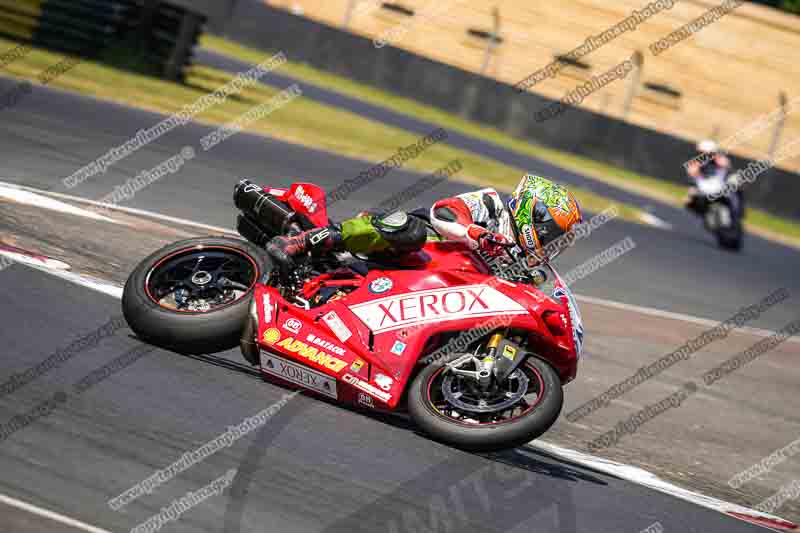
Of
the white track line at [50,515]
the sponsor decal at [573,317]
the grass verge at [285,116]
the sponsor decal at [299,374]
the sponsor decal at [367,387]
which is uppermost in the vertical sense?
the sponsor decal at [573,317]

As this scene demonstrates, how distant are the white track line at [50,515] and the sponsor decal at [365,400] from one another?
230 cm

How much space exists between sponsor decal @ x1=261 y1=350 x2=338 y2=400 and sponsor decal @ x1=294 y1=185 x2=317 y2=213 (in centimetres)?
109

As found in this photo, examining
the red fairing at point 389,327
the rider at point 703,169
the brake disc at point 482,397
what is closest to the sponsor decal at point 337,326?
the red fairing at point 389,327

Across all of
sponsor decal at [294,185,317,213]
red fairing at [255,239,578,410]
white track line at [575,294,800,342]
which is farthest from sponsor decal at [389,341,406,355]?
white track line at [575,294,800,342]

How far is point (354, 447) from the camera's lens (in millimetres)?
6441

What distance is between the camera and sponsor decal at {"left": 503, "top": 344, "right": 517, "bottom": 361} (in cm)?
662

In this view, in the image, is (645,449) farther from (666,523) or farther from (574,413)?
(666,523)

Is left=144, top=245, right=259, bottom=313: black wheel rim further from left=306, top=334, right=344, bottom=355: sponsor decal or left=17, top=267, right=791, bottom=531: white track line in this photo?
left=17, top=267, right=791, bottom=531: white track line

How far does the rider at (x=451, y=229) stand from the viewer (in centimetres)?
698

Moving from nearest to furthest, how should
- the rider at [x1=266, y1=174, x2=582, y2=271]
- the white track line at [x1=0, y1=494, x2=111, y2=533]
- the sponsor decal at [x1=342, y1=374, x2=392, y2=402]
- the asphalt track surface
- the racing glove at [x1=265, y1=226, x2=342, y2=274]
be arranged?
the white track line at [x1=0, y1=494, x2=111, y2=533] < the asphalt track surface < the sponsor decal at [x1=342, y1=374, x2=392, y2=402] < the rider at [x1=266, y1=174, x2=582, y2=271] < the racing glove at [x1=265, y1=226, x2=342, y2=274]

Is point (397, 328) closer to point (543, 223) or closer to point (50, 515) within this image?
point (543, 223)

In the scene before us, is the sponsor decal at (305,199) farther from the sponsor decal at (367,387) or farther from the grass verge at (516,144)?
the grass verge at (516,144)

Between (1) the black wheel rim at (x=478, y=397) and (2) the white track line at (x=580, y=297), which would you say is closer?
(1) the black wheel rim at (x=478, y=397)

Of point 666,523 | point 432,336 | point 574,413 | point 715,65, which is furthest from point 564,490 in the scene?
point 715,65
